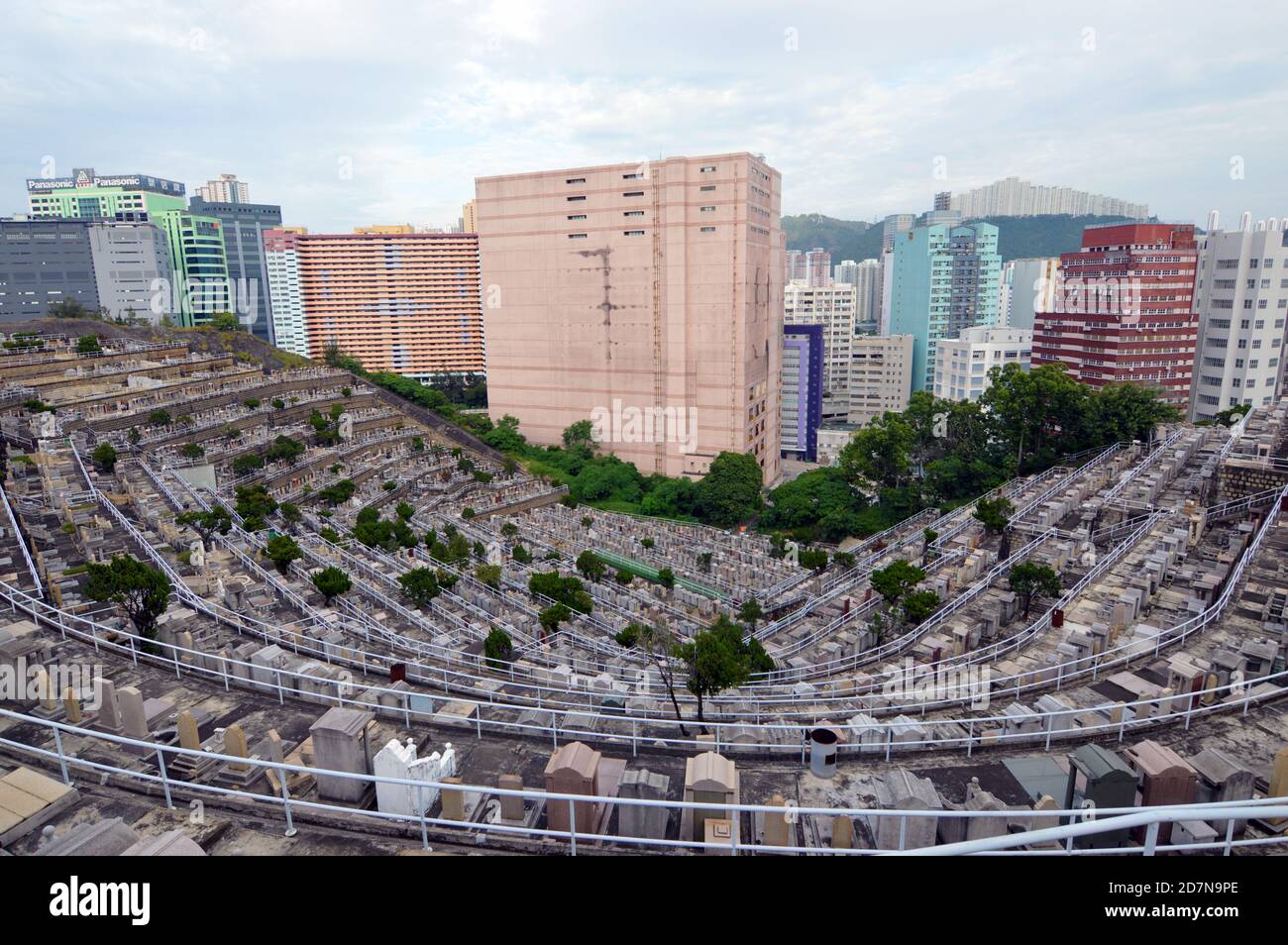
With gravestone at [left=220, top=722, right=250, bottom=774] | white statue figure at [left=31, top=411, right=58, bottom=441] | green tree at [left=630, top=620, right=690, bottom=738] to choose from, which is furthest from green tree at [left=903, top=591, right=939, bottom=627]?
white statue figure at [left=31, top=411, right=58, bottom=441]

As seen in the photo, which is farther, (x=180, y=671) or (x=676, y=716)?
(x=676, y=716)

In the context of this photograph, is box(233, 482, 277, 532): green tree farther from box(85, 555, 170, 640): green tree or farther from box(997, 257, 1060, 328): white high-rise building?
box(997, 257, 1060, 328): white high-rise building

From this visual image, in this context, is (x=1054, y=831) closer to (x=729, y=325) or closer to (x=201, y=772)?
(x=201, y=772)

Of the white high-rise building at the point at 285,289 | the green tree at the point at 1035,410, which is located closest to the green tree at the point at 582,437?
the green tree at the point at 1035,410

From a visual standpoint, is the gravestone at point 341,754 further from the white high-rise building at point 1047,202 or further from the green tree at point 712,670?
the white high-rise building at point 1047,202
